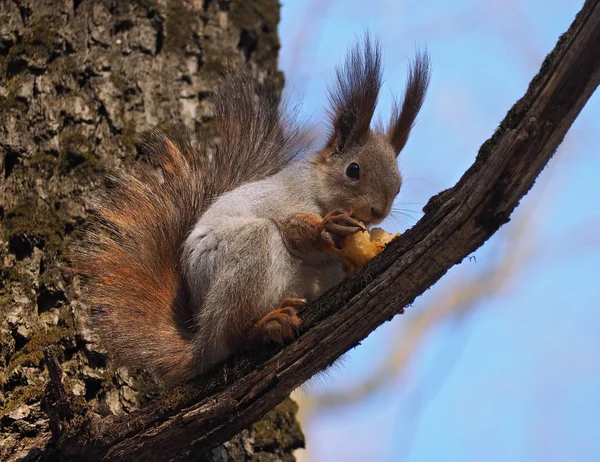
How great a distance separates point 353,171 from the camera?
3074mm

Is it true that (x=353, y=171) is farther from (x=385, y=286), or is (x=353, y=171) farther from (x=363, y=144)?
(x=385, y=286)

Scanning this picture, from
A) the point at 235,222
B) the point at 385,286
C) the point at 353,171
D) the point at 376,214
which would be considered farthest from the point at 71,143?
the point at 385,286

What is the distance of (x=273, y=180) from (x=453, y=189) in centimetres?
109

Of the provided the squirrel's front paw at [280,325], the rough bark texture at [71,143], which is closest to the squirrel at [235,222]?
the squirrel's front paw at [280,325]

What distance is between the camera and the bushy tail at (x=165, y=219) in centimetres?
274

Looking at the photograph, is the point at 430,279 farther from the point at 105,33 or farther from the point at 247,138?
the point at 105,33

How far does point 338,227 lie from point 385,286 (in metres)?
0.53

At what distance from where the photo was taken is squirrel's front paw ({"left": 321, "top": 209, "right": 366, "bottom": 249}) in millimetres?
2615

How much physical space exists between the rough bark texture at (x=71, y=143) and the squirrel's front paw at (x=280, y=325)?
→ 1.88ft

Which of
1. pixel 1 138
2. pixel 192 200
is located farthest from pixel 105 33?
pixel 192 200

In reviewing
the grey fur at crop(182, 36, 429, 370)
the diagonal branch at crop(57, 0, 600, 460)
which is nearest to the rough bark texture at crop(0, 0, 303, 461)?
the diagonal branch at crop(57, 0, 600, 460)

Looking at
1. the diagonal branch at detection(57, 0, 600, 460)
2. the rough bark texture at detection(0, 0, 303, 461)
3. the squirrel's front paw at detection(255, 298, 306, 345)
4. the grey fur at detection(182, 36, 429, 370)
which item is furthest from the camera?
the rough bark texture at detection(0, 0, 303, 461)

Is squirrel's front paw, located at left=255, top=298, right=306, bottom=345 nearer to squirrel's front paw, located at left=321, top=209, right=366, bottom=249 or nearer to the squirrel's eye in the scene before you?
squirrel's front paw, located at left=321, top=209, right=366, bottom=249

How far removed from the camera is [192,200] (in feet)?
9.87
